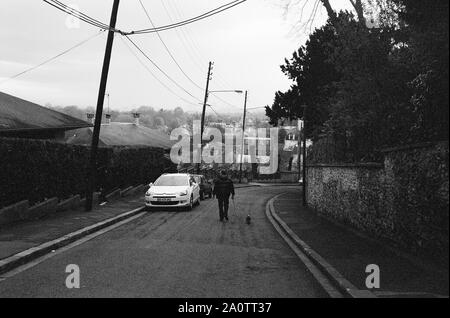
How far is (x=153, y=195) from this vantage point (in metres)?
19.5

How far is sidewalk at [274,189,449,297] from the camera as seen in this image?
634 centimetres

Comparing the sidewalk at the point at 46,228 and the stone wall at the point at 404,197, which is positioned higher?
the stone wall at the point at 404,197

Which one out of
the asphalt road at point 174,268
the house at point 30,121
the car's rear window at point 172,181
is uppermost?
the house at point 30,121

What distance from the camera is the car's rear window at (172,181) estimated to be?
69.1 feet

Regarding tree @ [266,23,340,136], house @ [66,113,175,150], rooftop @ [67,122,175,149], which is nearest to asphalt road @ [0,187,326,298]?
tree @ [266,23,340,136]

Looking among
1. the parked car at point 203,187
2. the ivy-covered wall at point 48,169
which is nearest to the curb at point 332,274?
the ivy-covered wall at point 48,169

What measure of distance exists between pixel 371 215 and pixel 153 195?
10.5 m

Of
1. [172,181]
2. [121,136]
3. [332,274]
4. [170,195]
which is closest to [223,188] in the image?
[170,195]

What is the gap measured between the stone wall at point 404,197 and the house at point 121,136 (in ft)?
65.1

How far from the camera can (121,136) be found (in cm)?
3778

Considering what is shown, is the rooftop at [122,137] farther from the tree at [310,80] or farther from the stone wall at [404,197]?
the stone wall at [404,197]
